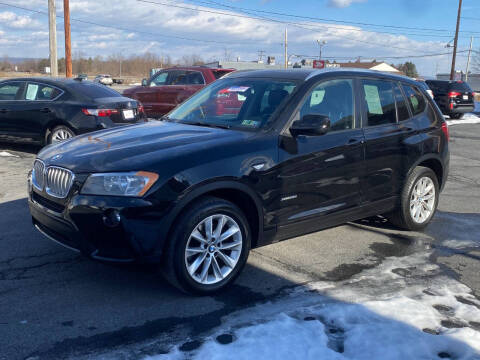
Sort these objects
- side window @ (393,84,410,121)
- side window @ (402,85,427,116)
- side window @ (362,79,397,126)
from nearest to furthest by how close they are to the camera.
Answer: side window @ (362,79,397,126) → side window @ (393,84,410,121) → side window @ (402,85,427,116)

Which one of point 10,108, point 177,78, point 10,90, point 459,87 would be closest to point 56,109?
point 10,108

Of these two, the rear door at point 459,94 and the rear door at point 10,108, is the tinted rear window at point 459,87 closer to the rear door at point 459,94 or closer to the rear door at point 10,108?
the rear door at point 459,94

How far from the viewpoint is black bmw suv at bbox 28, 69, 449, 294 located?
3592 millimetres

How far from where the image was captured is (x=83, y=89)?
9.72 metres

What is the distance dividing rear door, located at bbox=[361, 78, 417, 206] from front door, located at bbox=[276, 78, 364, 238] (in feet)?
0.57

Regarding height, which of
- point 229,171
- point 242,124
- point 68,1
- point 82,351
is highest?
point 68,1

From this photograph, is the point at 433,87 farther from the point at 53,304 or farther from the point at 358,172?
the point at 53,304

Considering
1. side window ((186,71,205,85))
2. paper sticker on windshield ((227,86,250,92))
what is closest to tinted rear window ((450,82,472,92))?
side window ((186,71,205,85))

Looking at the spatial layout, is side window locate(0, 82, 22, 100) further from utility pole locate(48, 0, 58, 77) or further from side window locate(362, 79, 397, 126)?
utility pole locate(48, 0, 58, 77)

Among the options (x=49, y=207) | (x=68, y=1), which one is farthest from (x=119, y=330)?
(x=68, y=1)

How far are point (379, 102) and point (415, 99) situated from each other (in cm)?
72

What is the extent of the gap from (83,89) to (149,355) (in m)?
7.67

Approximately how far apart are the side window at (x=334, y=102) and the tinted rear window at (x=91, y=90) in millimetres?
6047

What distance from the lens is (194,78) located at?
13656mm
